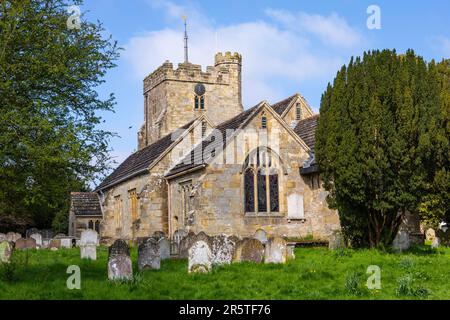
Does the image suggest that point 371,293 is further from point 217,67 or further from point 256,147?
point 217,67

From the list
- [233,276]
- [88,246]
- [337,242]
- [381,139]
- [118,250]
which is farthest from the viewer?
[337,242]

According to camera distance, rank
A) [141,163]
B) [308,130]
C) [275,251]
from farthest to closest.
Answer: [141,163], [308,130], [275,251]

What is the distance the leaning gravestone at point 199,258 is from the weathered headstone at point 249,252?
1.98m

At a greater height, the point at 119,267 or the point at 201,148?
the point at 201,148

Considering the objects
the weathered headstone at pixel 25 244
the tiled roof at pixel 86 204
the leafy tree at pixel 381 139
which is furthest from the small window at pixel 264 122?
the tiled roof at pixel 86 204

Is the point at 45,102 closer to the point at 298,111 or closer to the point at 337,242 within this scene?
the point at 337,242

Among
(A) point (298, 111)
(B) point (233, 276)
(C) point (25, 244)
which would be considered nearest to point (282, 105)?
(A) point (298, 111)

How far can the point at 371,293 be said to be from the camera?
36.7 ft

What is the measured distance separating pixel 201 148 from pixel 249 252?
1188 cm

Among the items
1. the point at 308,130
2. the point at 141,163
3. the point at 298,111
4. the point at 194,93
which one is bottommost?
the point at 141,163

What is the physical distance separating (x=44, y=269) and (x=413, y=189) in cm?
1053

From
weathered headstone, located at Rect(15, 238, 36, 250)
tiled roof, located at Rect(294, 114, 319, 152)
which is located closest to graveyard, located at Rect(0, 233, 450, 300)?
weathered headstone, located at Rect(15, 238, 36, 250)

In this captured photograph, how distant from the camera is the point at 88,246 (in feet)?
63.8

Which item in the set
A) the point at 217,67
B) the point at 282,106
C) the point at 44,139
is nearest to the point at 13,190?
the point at 44,139
